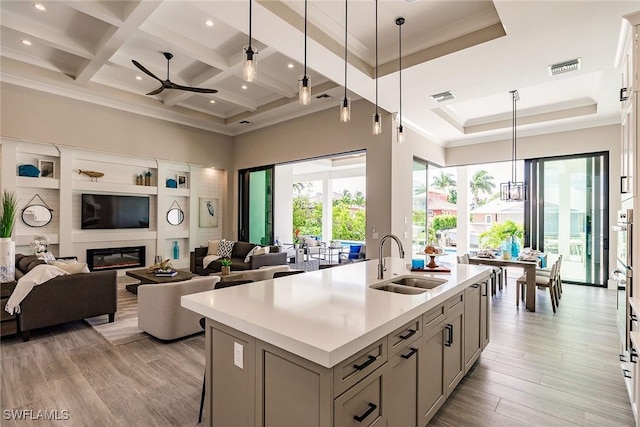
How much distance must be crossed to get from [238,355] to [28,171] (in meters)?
6.48

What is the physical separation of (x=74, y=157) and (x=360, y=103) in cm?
576

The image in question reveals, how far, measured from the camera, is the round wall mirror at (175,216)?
25.3ft

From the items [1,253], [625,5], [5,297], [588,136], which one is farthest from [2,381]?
[588,136]

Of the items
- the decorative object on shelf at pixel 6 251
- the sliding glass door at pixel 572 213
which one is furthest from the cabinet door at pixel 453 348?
the sliding glass door at pixel 572 213

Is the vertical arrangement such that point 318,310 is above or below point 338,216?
below

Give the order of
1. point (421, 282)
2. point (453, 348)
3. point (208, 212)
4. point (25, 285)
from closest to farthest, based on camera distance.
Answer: point (453, 348), point (421, 282), point (25, 285), point (208, 212)

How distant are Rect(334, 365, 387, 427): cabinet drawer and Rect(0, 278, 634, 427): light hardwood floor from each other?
1.02m

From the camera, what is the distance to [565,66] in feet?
12.6

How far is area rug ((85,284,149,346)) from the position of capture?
3666 millimetres

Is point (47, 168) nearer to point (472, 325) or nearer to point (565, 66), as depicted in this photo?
point (472, 325)

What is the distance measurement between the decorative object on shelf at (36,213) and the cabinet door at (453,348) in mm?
7112

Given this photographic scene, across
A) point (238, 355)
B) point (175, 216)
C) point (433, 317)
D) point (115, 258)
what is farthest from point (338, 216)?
point (238, 355)

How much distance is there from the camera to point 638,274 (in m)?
2.08

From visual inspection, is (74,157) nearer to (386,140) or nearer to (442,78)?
(386,140)
